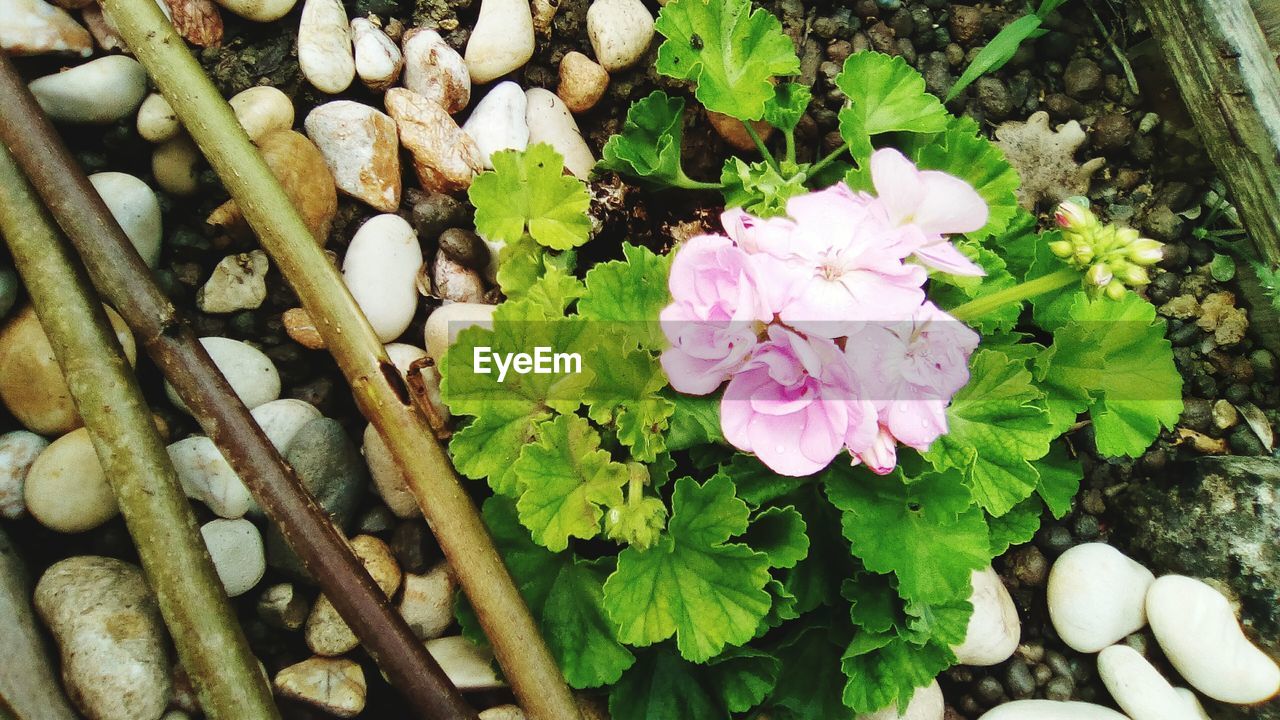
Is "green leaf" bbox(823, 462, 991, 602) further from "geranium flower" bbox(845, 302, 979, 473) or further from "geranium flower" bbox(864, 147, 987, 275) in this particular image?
"geranium flower" bbox(864, 147, 987, 275)

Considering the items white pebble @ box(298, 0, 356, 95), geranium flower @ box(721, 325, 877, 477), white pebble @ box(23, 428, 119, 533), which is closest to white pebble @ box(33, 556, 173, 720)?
white pebble @ box(23, 428, 119, 533)

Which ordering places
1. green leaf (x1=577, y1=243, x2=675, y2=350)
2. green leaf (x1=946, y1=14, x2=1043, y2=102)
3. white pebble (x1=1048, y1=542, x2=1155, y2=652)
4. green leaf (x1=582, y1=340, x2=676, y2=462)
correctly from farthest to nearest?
green leaf (x1=946, y1=14, x2=1043, y2=102) < white pebble (x1=1048, y1=542, x2=1155, y2=652) < green leaf (x1=577, y1=243, x2=675, y2=350) < green leaf (x1=582, y1=340, x2=676, y2=462)

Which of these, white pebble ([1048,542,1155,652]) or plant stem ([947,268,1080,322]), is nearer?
plant stem ([947,268,1080,322])

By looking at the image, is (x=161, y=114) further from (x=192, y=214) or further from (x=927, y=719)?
(x=927, y=719)

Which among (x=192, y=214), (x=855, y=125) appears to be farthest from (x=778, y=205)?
(x=192, y=214)

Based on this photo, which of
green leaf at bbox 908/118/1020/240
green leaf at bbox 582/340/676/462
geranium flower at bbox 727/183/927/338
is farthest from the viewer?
green leaf at bbox 908/118/1020/240

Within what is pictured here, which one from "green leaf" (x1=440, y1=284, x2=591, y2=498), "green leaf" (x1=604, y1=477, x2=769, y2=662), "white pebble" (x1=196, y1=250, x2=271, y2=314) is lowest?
"green leaf" (x1=604, y1=477, x2=769, y2=662)

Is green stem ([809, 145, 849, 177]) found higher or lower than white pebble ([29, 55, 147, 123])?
lower
